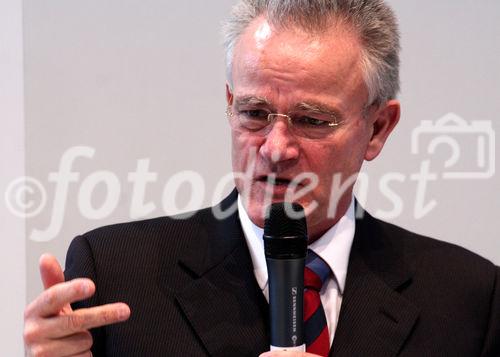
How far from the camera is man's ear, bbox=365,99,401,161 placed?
1936mm

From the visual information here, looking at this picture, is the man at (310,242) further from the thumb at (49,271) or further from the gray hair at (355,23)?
the thumb at (49,271)

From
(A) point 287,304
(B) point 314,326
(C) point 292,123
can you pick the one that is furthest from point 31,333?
(C) point 292,123

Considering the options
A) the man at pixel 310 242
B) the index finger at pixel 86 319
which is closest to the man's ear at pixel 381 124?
the man at pixel 310 242

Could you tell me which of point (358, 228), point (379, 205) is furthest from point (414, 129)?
point (358, 228)

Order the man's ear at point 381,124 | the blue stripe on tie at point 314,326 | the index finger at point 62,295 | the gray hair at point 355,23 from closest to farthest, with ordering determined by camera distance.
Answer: the index finger at point 62,295
the blue stripe on tie at point 314,326
the gray hair at point 355,23
the man's ear at point 381,124

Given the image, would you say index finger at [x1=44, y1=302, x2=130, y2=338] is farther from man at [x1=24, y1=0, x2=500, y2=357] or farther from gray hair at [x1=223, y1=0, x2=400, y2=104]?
gray hair at [x1=223, y1=0, x2=400, y2=104]

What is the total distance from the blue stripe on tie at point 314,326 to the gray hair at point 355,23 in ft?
1.77

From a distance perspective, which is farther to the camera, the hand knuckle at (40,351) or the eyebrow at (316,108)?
the eyebrow at (316,108)

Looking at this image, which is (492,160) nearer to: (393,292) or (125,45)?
(393,292)

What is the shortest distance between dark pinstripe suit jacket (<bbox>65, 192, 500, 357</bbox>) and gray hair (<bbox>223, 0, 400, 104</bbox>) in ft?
1.18

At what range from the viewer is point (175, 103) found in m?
2.27

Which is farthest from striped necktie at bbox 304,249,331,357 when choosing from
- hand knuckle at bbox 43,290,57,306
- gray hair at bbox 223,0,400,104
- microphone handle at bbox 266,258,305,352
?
hand knuckle at bbox 43,290,57,306

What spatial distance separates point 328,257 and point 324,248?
0.08ft

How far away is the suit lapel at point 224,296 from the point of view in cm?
164
